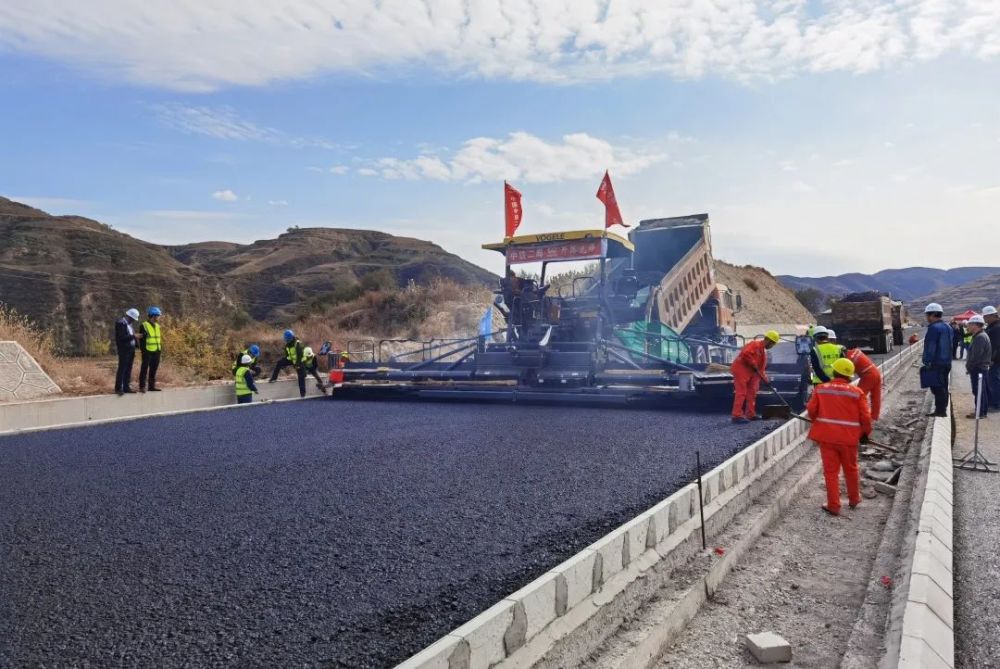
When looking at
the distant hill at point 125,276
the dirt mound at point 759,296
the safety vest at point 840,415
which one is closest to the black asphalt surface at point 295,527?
the safety vest at point 840,415

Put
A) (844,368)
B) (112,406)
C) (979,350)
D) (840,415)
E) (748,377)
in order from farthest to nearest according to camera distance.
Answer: (112,406)
(979,350)
(748,377)
(844,368)
(840,415)

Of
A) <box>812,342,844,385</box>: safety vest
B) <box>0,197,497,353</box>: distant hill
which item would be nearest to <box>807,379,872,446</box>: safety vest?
<box>812,342,844,385</box>: safety vest

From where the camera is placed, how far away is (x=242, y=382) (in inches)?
366

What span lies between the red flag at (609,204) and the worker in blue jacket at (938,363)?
12.9ft

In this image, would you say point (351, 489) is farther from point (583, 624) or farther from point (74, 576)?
point (583, 624)

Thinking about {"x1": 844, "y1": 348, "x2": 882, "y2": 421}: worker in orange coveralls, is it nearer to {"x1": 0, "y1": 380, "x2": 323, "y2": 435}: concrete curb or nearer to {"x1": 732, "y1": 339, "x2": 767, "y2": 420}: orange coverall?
{"x1": 732, "y1": 339, "x2": 767, "y2": 420}: orange coverall

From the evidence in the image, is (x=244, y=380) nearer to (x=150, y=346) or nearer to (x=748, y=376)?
(x=150, y=346)

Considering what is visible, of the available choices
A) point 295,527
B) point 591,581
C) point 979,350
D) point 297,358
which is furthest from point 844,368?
point 297,358

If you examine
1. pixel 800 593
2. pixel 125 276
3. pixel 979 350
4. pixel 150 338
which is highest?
pixel 125 276

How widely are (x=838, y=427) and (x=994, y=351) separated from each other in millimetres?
5608

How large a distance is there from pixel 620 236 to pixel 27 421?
23.7 ft

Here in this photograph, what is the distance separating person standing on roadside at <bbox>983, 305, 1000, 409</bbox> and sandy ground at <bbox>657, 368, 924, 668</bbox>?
4992mm

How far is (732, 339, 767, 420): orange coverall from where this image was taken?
6766 millimetres

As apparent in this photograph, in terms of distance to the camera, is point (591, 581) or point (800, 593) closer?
point (591, 581)
